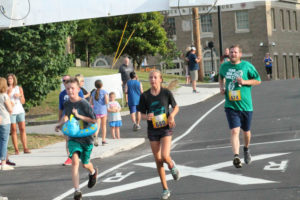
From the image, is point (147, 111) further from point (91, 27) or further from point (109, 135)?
point (91, 27)

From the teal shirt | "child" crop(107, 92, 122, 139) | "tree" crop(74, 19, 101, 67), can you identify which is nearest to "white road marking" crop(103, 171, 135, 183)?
the teal shirt

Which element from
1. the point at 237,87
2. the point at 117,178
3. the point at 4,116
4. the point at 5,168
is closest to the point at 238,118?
the point at 237,87

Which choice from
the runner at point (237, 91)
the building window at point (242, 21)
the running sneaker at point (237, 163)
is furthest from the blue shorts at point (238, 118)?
the building window at point (242, 21)

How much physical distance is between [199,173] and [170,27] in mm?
59396

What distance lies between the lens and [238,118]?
12422mm

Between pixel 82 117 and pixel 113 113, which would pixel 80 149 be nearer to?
pixel 82 117

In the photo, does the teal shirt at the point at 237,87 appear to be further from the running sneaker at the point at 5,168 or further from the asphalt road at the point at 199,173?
the running sneaker at the point at 5,168

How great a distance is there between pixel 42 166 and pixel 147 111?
5.52 meters

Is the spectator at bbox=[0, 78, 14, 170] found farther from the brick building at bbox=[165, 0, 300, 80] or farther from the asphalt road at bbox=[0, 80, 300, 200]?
the brick building at bbox=[165, 0, 300, 80]

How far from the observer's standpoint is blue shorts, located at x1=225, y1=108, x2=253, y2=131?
1238 centimetres

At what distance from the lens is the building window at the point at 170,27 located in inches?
2771

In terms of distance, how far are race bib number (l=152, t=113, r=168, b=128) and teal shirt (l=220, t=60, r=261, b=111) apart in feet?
8.52

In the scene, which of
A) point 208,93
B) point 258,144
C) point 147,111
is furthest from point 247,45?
point 147,111

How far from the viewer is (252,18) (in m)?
67.8
